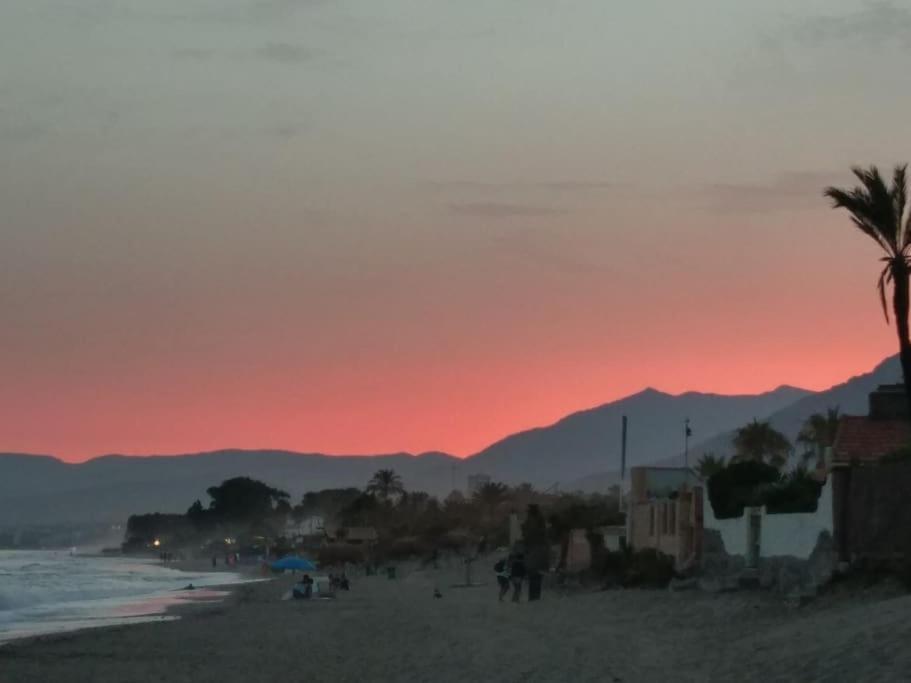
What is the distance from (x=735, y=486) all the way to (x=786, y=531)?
214 inches

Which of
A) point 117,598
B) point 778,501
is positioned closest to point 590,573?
point 778,501

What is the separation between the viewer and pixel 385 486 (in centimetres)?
16075

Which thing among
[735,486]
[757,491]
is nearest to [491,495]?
[735,486]

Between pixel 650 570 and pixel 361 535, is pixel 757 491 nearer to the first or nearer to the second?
pixel 650 570

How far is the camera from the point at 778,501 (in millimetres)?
29672

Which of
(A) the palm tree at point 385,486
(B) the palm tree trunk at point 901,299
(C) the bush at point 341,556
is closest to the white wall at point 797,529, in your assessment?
(B) the palm tree trunk at point 901,299

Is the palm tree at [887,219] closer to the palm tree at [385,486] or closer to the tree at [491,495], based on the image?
the tree at [491,495]

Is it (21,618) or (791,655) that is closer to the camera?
(791,655)

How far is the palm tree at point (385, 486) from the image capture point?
6304 inches

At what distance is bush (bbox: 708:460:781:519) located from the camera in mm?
32125

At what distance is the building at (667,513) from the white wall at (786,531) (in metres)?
2.59

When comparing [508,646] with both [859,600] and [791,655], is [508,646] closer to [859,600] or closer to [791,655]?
[859,600]

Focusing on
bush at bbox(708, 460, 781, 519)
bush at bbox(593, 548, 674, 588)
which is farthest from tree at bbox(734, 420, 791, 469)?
bush at bbox(708, 460, 781, 519)

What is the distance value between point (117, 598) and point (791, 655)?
2154 inches
